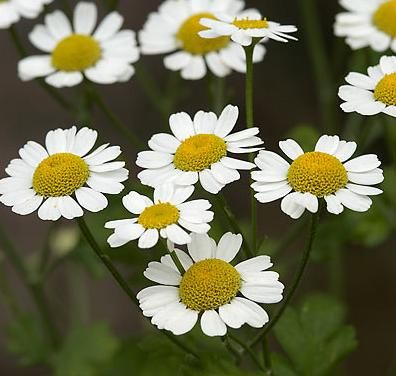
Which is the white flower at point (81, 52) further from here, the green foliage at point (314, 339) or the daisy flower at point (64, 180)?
the green foliage at point (314, 339)

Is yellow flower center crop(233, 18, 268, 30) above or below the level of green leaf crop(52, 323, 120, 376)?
above

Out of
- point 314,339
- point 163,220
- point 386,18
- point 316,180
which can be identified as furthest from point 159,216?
point 386,18

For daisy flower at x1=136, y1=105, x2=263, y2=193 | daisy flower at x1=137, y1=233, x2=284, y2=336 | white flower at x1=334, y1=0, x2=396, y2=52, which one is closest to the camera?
daisy flower at x1=137, y1=233, x2=284, y2=336

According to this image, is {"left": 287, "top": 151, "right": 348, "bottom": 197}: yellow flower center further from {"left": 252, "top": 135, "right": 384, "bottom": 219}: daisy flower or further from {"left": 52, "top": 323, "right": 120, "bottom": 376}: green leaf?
{"left": 52, "top": 323, "right": 120, "bottom": 376}: green leaf

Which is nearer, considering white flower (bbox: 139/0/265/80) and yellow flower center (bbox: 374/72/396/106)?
yellow flower center (bbox: 374/72/396/106)

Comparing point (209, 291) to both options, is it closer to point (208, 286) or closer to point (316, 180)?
point (208, 286)

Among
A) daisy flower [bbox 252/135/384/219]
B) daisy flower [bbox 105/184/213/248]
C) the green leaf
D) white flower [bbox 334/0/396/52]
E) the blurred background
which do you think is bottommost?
the blurred background

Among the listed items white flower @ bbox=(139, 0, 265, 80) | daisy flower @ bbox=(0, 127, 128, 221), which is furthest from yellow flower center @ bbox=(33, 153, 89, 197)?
white flower @ bbox=(139, 0, 265, 80)
